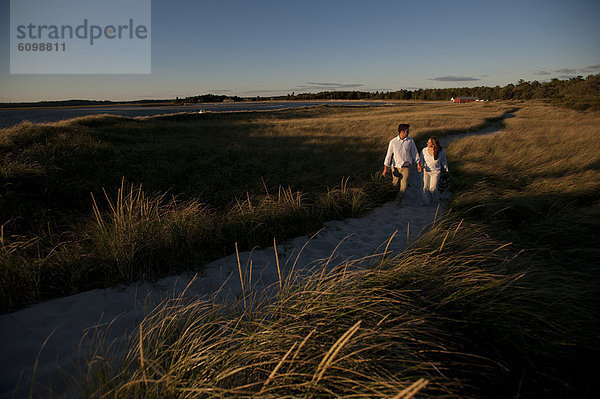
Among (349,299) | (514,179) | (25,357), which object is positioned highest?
(514,179)

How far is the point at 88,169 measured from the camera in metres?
10.3

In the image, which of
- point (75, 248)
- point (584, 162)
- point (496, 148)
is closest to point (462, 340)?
point (75, 248)

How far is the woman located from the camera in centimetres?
712

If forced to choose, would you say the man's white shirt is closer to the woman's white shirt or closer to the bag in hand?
the woman's white shirt

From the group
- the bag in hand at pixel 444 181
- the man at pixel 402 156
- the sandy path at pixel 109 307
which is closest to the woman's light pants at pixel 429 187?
the bag in hand at pixel 444 181

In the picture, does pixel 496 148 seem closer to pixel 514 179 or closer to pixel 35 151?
pixel 514 179

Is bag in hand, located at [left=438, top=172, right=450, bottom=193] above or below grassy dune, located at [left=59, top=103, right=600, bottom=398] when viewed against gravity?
above

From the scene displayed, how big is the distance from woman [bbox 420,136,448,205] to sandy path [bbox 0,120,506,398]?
2.27 meters

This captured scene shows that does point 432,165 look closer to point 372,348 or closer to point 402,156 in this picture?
point 402,156

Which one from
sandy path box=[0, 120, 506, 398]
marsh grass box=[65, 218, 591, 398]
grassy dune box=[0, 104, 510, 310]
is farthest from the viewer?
grassy dune box=[0, 104, 510, 310]

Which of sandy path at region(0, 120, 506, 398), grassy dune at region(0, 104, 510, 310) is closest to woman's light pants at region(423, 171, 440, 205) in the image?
grassy dune at region(0, 104, 510, 310)

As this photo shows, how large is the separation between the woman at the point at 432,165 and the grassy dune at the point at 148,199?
108 centimetres

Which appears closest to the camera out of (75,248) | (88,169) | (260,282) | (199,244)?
(260,282)

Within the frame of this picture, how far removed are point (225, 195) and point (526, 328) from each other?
789 centimetres
